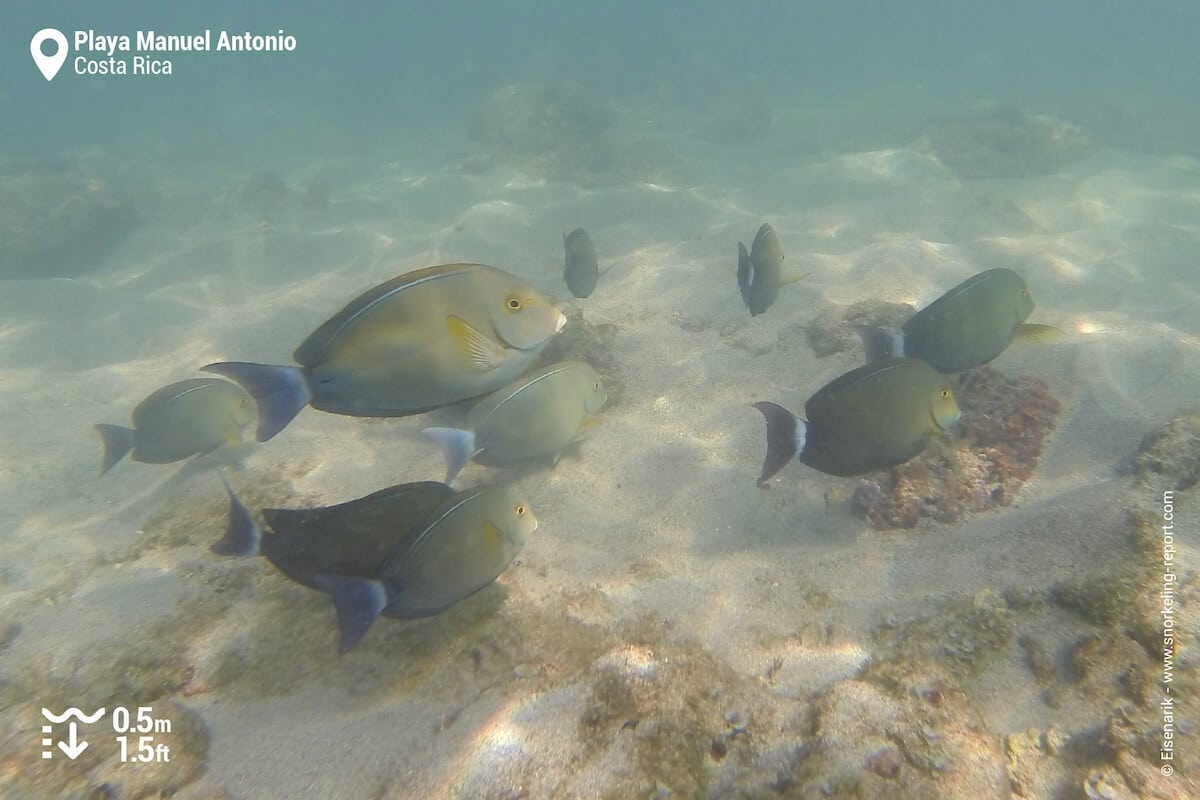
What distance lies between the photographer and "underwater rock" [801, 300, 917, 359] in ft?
18.0

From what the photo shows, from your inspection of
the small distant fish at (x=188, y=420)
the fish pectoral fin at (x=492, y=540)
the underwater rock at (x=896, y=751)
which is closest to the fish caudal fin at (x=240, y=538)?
the fish pectoral fin at (x=492, y=540)

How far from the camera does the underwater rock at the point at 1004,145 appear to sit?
13.2 m

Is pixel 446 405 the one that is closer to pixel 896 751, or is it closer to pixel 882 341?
pixel 896 751

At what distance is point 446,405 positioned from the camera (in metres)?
2.16

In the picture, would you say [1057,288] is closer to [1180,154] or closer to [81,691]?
[81,691]

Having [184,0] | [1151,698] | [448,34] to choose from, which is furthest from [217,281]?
[184,0]

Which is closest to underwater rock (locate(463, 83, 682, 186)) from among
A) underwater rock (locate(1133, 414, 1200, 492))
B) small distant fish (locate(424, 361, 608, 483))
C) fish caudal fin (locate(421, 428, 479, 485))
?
small distant fish (locate(424, 361, 608, 483))

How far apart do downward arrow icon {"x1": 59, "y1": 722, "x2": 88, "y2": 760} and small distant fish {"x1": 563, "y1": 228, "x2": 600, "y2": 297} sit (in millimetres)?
4513

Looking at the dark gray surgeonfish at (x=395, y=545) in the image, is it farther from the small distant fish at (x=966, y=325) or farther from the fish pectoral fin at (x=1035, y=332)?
the fish pectoral fin at (x=1035, y=332)

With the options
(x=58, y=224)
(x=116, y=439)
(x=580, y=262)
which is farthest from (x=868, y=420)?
(x=58, y=224)

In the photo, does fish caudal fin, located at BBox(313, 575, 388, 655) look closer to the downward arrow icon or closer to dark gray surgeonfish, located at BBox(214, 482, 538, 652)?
dark gray surgeonfish, located at BBox(214, 482, 538, 652)

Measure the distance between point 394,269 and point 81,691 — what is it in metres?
7.86

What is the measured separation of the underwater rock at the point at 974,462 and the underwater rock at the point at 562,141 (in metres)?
10.7

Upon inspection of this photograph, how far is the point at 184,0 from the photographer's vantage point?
4038 inches
